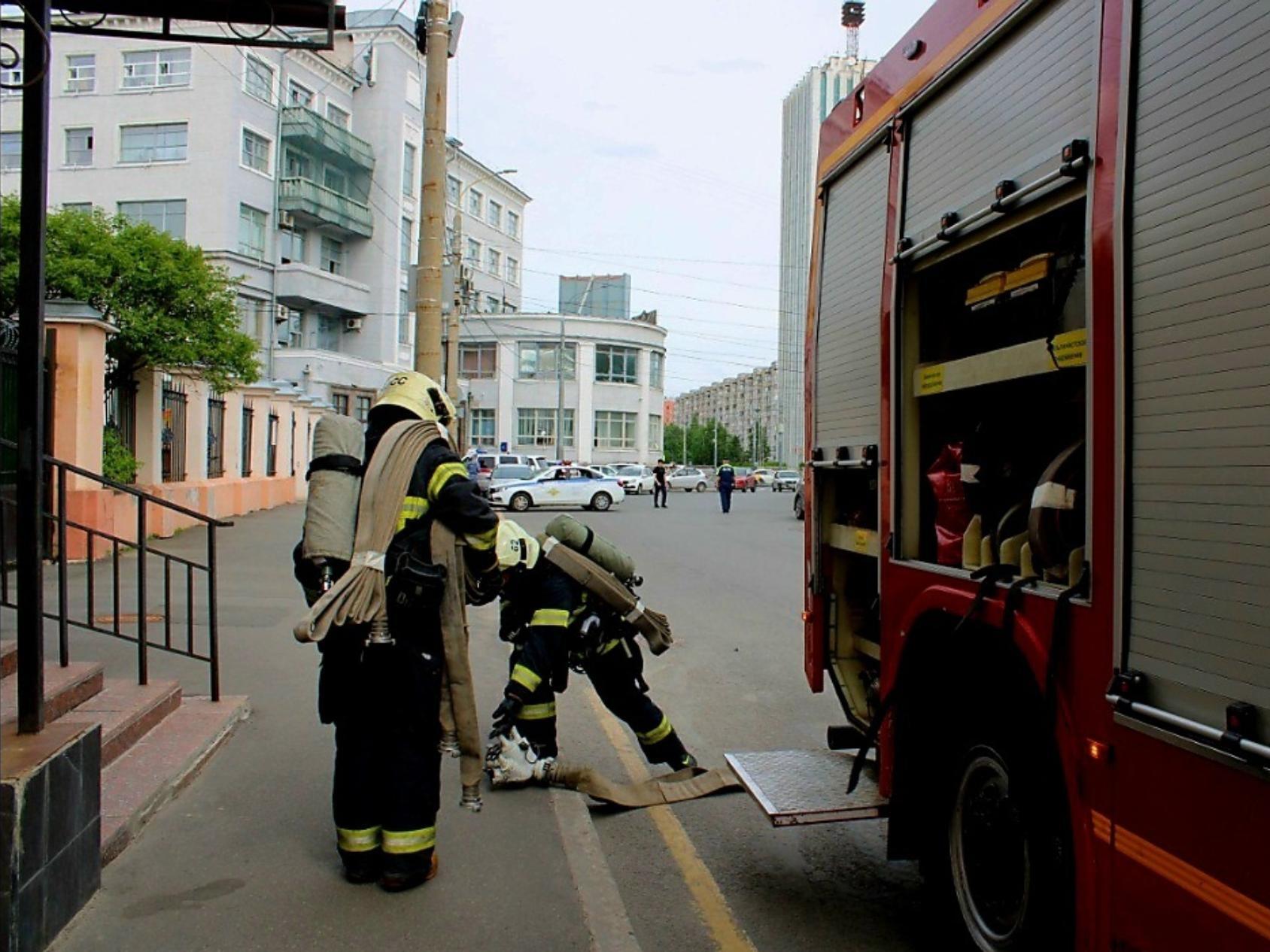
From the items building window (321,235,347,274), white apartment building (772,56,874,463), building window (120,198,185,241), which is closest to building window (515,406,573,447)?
white apartment building (772,56,874,463)

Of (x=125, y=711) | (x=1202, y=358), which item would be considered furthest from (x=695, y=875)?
(x=1202, y=358)

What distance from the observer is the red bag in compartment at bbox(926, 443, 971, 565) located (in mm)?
3568

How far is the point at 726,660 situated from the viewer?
29.9 feet

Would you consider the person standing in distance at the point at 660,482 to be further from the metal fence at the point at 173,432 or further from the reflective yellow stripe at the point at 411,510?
the reflective yellow stripe at the point at 411,510

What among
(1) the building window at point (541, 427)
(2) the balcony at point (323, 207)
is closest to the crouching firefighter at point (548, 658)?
(2) the balcony at point (323, 207)

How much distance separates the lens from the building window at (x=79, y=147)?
130 feet

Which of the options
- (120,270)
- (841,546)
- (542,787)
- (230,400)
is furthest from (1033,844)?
(230,400)

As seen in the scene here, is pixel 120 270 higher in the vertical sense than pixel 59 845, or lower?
higher

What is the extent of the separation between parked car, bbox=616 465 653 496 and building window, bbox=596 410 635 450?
11968 mm

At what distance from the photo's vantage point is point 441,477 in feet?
13.2

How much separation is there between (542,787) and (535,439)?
6302cm

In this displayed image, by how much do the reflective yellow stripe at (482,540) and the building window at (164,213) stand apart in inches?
1561

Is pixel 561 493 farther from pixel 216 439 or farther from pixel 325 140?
pixel 325 140

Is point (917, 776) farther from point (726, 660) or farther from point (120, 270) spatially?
point (120, 270)
